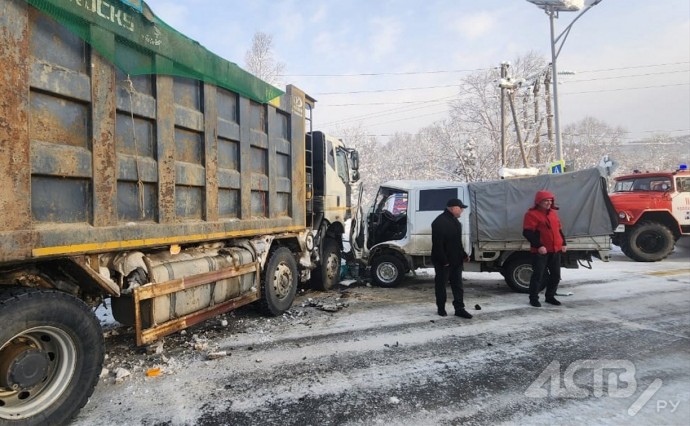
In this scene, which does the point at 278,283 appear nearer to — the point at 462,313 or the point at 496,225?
the point at 462,313

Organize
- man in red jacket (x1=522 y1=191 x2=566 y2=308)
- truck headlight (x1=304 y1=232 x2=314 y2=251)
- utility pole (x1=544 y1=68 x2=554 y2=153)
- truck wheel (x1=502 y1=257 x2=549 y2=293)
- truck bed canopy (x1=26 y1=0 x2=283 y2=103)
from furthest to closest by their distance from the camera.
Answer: utility pole (x1=544 y1=68 x2=554 y2=153) < truck wheel (x1=502 y1=257 x2=549 y2=293) < truck headlight (x1=304 y1=232 x2=314 y2=251) < man in red jacket (x1=522 y1=191 x2=566 y2=308) < truck bed canopy (x1=26 y1=0 x2=283 y2=103)

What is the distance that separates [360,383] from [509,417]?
124 centimetres

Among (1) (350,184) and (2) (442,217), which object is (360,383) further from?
(1) (350,184)

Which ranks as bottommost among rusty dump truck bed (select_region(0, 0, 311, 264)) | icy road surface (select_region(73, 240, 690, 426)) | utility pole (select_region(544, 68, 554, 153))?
icy road surface (select_region(73, 240, 690, 426))

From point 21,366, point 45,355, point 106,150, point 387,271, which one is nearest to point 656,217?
point 387,271

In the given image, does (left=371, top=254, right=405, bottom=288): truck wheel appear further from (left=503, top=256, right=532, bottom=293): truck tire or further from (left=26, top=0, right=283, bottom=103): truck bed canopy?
(left=26, top=0, right=283, bottom=103): truck bed canopy

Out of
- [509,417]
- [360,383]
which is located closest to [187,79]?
[360,383]

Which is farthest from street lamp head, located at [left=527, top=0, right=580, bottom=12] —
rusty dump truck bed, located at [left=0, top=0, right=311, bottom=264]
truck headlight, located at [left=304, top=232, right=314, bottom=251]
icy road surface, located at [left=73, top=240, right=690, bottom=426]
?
rusty dump truck bed, located at [left=0, top=0, right=311, bottom=264]

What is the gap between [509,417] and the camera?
2887 mm

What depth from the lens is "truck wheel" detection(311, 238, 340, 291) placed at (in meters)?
7.48

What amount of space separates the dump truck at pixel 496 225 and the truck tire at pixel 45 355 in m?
5.73

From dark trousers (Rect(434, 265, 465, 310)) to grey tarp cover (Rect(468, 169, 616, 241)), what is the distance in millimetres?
1911

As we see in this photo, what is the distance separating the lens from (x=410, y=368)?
3.79 metres

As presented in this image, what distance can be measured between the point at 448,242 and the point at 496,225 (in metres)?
2.10
